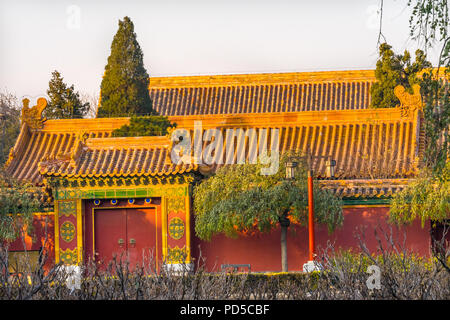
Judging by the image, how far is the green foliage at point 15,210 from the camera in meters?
18.4

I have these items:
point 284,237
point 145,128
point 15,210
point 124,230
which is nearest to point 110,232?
point 124,230

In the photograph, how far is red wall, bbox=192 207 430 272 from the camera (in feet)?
60.7

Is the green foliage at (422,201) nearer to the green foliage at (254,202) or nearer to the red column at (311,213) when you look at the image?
the green foliage at (254,202)

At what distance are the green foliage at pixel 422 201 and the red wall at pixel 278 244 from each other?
0.74 m

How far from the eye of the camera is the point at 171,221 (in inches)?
733

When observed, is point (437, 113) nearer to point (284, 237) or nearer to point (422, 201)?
point (422, 201)

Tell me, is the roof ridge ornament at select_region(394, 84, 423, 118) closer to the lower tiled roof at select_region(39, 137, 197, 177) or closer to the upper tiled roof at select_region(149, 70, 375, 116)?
the lower tiled roof at select_region(39, 137, 197, 177)

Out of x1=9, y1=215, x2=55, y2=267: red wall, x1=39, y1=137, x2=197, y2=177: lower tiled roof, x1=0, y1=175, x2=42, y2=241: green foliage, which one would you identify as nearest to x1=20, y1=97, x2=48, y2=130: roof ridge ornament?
x1=39, y1=137, x2=197, y2=177: lower tiled roof

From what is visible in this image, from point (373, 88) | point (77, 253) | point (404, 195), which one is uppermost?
point (373, 88)

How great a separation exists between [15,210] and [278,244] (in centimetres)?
549

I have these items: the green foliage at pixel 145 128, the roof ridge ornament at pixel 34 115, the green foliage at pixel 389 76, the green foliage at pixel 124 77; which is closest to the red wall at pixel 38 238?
the green foliage at pixel 145 128
